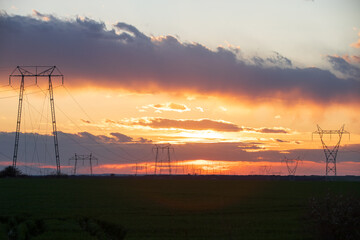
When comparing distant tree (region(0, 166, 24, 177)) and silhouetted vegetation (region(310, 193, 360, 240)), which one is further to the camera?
distant tree (region(0, 166, 24, 177))

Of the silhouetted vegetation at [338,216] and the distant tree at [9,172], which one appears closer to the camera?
the silhouetted vegetation at [338,216]

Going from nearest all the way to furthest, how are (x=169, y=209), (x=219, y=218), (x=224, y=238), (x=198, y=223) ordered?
(x=224, y=238) → (x=198, y=223) → (x=219, y=218) → (x=169, y=209)

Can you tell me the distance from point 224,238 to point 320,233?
24.4 feet

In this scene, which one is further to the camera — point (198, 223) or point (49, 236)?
point (198, 223)

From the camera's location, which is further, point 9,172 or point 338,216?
point 9,172

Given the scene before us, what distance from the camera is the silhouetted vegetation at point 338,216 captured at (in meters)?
28.2

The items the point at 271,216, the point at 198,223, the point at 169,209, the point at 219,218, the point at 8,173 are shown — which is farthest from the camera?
the point at 8,173

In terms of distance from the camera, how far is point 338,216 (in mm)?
28250

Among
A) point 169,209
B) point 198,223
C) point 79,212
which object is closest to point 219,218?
point 198,223

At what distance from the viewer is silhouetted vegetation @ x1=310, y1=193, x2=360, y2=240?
92.4 feet

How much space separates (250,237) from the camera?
3469 cm

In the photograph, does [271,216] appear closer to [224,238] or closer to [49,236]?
[224,238]

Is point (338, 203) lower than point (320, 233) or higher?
higher

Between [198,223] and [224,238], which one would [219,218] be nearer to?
[198,223]
